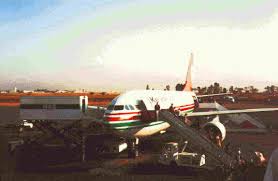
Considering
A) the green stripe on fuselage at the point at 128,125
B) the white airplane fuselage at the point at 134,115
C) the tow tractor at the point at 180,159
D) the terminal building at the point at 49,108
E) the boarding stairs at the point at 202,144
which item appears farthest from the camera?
the terminal building at the point at 49,108

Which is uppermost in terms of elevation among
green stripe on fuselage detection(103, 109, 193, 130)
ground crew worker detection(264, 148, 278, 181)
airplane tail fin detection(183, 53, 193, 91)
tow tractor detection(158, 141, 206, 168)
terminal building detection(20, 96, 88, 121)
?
airplane tail fin detection(183, 53, 193, 91)

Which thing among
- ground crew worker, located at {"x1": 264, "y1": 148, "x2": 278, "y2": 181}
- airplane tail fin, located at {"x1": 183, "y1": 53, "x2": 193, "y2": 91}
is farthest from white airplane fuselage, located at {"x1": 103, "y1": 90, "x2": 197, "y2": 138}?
ground crew worker, located at {"x1": 264, "y1": 148, "x2": 278, "y2": 181}

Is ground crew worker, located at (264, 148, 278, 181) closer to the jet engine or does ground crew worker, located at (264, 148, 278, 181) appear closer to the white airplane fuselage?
the white airplane fuselage

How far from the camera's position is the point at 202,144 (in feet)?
71.4

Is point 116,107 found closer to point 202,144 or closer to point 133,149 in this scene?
point 133,149

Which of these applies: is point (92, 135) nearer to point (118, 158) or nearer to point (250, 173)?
point (118, 158)

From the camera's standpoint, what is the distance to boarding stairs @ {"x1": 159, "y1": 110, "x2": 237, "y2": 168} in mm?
19686

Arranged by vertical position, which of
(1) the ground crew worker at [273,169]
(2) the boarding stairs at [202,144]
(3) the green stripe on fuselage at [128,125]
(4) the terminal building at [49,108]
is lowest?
(2) the boarding stairs at [202,144]

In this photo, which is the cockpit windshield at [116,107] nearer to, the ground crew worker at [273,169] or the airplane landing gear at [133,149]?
the airplane landing gear at [133,149]

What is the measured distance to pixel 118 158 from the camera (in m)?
25.2

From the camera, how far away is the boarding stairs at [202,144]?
19686 mm

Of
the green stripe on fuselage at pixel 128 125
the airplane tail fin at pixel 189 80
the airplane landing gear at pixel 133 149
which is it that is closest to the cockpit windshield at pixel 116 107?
the green stripe on fuselage at pixel 128 125

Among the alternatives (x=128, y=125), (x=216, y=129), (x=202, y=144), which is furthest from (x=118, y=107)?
(x=216, y=129)

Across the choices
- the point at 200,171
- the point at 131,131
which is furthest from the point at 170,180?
the point at 131,131
